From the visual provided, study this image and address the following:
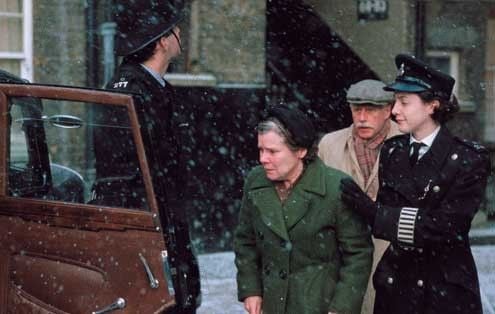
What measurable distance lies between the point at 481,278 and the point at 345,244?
5558mm

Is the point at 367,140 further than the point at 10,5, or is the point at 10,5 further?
the point at 10,5

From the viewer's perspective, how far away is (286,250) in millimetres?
4402

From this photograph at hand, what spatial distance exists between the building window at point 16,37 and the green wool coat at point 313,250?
6284mm

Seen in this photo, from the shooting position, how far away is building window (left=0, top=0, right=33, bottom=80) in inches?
399

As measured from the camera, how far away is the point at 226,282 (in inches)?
356

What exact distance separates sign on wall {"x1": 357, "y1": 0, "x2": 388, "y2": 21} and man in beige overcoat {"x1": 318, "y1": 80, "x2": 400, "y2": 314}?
6.68m

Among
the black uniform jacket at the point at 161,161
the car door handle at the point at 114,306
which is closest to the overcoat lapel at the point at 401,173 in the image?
the black uniform jacket at the point at 161,161

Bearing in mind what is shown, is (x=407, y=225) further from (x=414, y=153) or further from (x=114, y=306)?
(x=114, y=306)

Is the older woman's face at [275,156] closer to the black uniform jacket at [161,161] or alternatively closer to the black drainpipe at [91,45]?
the black uniform jacket at [161,161]

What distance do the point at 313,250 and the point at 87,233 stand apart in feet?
3.36

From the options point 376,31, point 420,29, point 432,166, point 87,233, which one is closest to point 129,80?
point 87,233

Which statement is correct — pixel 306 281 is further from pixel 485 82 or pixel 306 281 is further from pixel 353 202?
pixel 485 82

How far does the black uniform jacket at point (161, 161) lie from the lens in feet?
14.4

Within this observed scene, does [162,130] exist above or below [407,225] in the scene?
above
